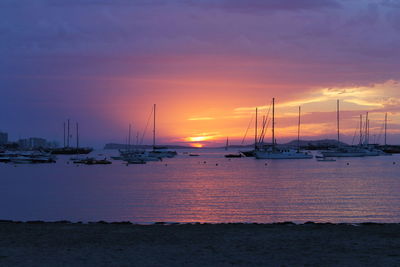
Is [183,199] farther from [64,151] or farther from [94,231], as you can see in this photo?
[64,151]

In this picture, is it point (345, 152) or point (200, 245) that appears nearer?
point (200, 245)

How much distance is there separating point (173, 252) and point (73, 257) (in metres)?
2.30

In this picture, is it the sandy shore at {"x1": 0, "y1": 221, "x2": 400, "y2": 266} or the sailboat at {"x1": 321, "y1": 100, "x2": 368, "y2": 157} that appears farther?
the sailboat at {"x1": 321, "y1": 100, "x2": 368, "y2": 157}

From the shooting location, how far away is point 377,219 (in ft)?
77.2

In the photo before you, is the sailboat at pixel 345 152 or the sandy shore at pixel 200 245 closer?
the sandy shore at pixel 200 245

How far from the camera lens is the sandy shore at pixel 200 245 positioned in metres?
10.3


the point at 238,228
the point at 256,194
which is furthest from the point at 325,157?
the point at 238,228

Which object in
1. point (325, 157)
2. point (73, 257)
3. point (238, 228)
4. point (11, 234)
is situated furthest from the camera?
point (325, 157)

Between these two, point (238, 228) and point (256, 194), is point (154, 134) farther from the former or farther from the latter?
point (238, 228)

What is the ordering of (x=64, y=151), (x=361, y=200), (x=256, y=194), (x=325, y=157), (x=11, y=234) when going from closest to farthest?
1. (x=11, y=234)
2. (x=361, y=200)
3. (x=256, y=194)
4. (x=325, y=157)
5. (x=64, y=151)

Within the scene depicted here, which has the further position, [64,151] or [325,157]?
[64,151]

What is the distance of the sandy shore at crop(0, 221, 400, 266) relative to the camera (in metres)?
10.3

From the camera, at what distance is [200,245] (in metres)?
12.2

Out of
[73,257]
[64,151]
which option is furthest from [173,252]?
[64,151]
